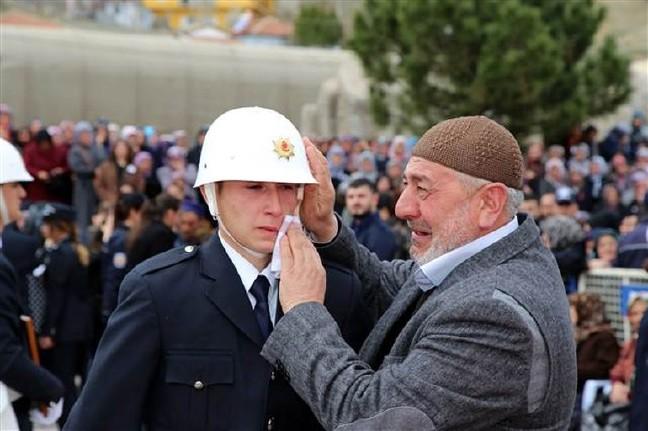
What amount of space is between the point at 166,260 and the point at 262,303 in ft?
0.99

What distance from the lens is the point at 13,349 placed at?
15.1ft

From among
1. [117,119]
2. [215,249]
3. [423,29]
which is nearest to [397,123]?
[423,29]

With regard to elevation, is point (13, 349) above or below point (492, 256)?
below

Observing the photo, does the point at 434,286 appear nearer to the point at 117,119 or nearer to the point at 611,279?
the point at 611,279

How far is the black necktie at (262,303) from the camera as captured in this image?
3.28 metres

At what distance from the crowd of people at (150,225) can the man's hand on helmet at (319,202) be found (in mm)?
268

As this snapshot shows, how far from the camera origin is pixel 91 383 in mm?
3195

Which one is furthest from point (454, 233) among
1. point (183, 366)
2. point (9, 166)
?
point (9, 166)

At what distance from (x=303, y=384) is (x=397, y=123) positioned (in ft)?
62.3

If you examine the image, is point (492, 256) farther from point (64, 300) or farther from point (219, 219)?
point (64, 300)

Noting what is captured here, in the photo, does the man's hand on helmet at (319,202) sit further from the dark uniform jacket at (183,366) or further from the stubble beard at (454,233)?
the stubble beard at (454,233)

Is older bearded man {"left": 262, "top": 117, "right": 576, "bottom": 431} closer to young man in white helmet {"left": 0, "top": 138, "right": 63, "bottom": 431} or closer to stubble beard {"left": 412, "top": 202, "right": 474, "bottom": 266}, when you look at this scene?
stubble beard {"left": 412, "top": 202, "right": 474, "bottom": 266}

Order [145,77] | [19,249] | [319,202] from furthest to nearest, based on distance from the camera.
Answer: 1. [145,77]
2. [19,249]
3. [319,202]

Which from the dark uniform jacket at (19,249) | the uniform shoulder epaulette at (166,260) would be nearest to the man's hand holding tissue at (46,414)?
the uniform shoulder epaulette at (166,260)
